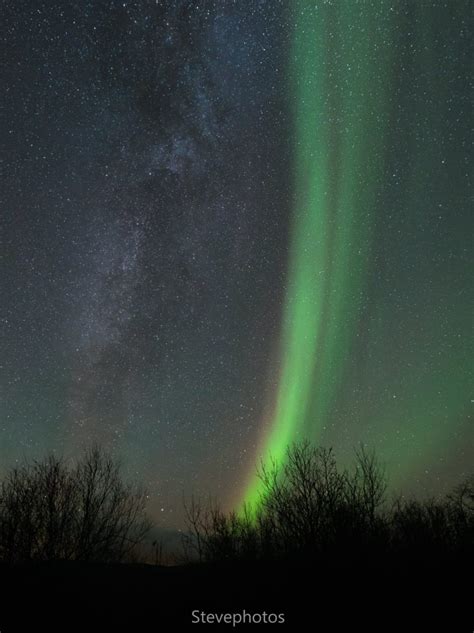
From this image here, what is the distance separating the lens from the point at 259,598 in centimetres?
841

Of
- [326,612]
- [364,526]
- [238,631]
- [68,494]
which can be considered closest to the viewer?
[238,631]

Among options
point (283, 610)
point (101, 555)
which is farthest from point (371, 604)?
point (101, 555)

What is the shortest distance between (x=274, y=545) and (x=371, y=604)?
2308 cm

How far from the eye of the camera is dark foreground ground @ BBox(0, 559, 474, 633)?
7281 millimetres

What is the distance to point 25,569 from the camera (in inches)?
499

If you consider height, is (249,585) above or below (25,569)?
below

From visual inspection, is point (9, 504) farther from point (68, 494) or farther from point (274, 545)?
point (274, 545)

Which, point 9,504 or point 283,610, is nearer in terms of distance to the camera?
point 283,610

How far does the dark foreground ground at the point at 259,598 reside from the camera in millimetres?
7281

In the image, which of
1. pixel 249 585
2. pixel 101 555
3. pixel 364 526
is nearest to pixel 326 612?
pixel 249 585

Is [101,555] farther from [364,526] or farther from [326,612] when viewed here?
[326,612]

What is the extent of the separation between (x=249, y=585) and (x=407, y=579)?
3727 mm

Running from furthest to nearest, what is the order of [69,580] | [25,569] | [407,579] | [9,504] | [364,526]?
[9,504] < [364,526] < [25,569] < [69,580] < [407,579]

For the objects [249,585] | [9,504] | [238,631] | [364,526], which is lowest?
[238,631]
